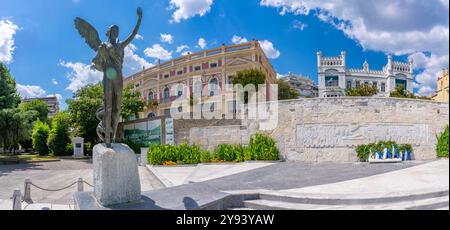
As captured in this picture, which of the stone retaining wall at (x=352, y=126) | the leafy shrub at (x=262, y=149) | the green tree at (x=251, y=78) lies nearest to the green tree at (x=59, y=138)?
the green tree at (x=251, y=78)

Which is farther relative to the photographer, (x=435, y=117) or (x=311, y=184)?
(x=435, y=117)

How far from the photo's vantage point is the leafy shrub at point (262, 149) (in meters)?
14.7

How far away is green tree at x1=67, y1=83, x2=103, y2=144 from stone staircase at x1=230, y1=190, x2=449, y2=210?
963 inches

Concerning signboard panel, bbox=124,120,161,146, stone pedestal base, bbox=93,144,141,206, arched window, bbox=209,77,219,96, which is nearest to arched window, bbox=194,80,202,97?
arched window, bbox=209,77,219,96

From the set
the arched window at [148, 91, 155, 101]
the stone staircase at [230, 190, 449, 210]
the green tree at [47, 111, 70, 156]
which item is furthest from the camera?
the arched window at [148, 91, 155, 101]

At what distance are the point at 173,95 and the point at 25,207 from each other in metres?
33.4

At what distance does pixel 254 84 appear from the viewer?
1196 inches

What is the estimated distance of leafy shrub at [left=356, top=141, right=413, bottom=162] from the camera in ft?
43.8

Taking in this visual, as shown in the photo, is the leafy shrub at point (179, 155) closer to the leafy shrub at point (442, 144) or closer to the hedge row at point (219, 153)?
the hedge row at point (219, 153)

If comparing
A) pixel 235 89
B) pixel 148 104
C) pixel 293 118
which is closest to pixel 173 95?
pixel 148 104

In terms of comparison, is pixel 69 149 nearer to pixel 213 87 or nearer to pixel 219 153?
pixel 213 87

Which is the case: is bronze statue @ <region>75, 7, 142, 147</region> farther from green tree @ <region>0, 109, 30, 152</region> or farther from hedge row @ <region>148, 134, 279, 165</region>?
green tree @ <region>0, 109, 30, 152</region>

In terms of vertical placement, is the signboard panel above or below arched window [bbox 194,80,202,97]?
below
